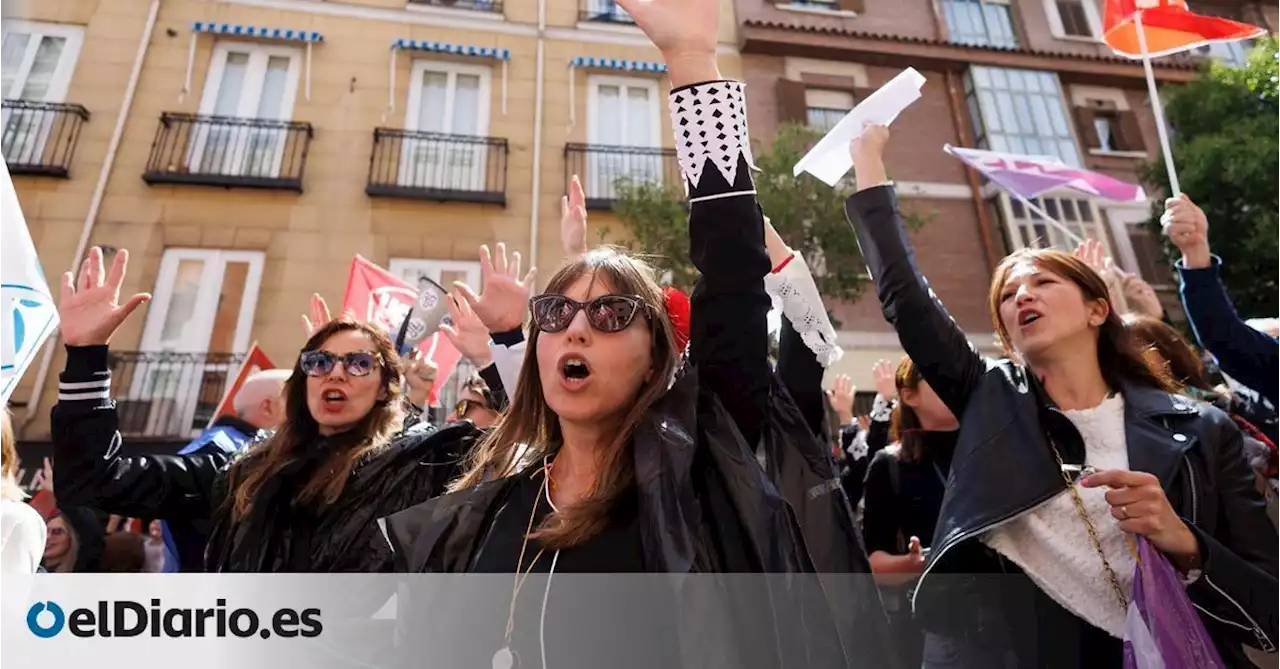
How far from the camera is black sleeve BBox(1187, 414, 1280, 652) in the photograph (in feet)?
4.43

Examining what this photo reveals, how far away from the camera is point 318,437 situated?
→ 7.00ft

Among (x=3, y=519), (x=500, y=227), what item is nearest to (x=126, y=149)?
(x=500, y=227)

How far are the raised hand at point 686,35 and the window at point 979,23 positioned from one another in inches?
480

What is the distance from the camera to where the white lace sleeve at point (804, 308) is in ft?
5.66

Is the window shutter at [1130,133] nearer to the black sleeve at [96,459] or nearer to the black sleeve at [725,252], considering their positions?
the black sleeve at [725,252]

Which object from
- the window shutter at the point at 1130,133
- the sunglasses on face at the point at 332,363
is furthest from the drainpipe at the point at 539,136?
the window shutter at the point at 1130,133

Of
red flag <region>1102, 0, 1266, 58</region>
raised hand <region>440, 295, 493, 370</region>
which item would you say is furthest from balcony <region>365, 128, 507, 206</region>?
raised hand <region>440, 295, 493, 370</region>

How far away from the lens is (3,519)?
179 centimetres

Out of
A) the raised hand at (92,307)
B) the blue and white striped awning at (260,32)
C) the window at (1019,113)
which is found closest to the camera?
the raised hand at (92,307)

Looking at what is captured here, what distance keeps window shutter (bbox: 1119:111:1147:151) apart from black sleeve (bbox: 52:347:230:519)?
550 inches

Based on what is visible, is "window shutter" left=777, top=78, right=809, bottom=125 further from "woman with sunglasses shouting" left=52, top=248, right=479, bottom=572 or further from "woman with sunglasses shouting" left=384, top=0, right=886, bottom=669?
"woman with sunglasses shouting" left=384, top=0, right=886, bottom=669

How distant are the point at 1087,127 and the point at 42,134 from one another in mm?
15612

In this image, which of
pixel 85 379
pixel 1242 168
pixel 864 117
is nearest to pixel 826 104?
pixel 1242 168

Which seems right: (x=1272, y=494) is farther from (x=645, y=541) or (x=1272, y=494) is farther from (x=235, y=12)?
(x=235, y=12)
